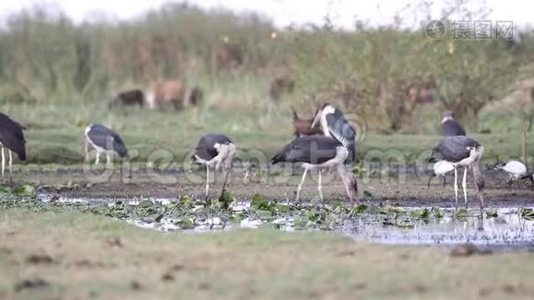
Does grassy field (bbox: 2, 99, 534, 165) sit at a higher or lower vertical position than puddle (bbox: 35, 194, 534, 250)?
lower

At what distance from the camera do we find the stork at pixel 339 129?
15430 millimetres

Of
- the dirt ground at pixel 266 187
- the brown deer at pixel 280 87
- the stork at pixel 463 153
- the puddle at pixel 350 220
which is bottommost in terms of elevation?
the dirt ground at pixel 266 187

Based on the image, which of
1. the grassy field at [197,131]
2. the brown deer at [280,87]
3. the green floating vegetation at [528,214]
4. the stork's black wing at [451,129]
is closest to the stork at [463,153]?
the green floating vegetation at [528,214]

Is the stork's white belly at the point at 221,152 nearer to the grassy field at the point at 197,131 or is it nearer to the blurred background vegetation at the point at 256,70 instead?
the grassy field at the point at 197,131

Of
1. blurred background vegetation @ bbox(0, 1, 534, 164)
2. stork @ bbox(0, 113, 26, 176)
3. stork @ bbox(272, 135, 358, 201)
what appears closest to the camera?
stork @ bbox(272, 135, 358, 201)

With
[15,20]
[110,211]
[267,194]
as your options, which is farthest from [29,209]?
[15,20]

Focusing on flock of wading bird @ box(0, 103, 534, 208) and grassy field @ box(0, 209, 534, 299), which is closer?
grassy field @ box(0, 209, 534, 299)

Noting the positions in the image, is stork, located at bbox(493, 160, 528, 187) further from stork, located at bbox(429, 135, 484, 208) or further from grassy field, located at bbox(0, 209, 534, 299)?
grassy field, located at bbox(0, 209, 534, 299)

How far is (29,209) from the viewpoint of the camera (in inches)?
506

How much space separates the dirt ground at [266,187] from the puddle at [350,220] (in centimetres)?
121

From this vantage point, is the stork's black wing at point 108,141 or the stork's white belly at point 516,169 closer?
the stork's white belly at point 516,169

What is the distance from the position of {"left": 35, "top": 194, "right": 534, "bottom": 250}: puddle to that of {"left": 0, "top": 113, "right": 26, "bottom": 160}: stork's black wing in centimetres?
245

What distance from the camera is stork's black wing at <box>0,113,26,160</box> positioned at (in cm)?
1691

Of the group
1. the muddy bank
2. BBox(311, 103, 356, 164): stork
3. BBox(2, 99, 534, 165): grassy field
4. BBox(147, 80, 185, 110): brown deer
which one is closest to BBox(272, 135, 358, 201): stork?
BBox(311, 103, 356, 164): stork
